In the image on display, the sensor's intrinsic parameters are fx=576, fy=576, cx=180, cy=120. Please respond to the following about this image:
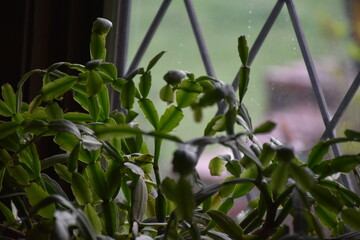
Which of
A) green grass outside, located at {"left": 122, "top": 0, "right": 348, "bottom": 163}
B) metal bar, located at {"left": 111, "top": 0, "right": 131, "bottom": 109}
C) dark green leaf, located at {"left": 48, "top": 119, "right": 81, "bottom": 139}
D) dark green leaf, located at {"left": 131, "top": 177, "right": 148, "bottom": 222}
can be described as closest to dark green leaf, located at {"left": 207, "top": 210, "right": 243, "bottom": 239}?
dark green leaf, located at {"left": 131, "top": 177, "right": 148, "bottom": 222}

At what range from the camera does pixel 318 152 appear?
73cm

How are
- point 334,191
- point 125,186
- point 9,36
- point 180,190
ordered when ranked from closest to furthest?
point 180,190, point 334,191, point 125,186, point 9,36

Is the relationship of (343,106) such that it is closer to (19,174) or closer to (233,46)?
(233,46)

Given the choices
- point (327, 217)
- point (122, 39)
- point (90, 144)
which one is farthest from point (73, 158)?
point (122, 39)

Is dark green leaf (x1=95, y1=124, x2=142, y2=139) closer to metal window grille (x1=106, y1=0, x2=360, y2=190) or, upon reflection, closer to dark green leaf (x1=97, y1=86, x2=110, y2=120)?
dark green leaf (x1=97, y1=86, x2=110, y2=120)

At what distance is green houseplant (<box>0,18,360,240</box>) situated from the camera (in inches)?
26.5

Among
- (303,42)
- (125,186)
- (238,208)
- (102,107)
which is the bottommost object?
(238,208)

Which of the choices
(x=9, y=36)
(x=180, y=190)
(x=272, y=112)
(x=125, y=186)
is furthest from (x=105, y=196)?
(x=9, y=36)

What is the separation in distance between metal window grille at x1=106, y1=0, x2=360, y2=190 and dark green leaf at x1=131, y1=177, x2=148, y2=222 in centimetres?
47

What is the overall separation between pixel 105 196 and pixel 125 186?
99 mm

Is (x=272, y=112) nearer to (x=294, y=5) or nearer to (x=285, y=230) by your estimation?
(x=294, y=5)

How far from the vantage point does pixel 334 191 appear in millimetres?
787

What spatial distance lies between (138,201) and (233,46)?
1.93ft

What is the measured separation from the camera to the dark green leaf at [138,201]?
788mm
